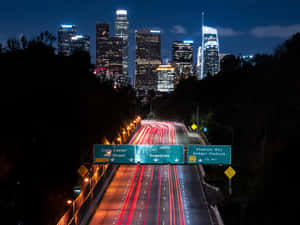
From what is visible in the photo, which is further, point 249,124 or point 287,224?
point 249,124

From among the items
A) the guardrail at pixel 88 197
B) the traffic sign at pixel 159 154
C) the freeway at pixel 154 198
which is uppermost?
the traffic sign at pixel 159 154

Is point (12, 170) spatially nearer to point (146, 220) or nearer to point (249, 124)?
point (146, 220)

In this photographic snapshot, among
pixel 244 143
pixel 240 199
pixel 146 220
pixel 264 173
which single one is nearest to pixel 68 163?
pixel 146 220

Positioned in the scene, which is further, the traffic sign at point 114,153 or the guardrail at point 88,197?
the traffic sign at point 114,153

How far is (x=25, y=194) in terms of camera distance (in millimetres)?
30062

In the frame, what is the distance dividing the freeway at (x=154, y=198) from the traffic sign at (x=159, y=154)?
3.26 m

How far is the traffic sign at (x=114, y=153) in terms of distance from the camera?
3175 centimetres

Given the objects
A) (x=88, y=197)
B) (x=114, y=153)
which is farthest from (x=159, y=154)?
(x=88, y=197)

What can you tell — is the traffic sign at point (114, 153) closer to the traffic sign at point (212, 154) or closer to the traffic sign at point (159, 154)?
the traffic sign at point (159, 154)

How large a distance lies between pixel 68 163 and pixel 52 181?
2279mm

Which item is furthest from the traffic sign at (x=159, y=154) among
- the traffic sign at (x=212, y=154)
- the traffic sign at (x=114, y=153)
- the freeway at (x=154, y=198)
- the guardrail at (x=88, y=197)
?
the guardrail at (x=88, y=197)

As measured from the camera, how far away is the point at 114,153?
31.8 m

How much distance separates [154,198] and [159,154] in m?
3.90

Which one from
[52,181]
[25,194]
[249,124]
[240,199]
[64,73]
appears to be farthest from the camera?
[249,124]
